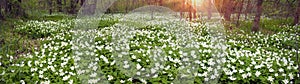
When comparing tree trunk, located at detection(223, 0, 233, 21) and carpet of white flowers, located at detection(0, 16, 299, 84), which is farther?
tree trunk, located at detection(223, 0, 233, 21)

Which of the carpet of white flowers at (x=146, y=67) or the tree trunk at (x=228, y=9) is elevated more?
the carpet of white flowers at (x=146, y=67)

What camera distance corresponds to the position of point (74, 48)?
880cm

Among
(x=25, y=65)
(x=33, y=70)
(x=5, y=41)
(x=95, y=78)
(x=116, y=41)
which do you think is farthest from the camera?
(x=5, y=41)

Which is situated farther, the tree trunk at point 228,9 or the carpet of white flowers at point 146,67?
the tree trunk at point 228,9

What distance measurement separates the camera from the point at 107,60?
7172 mm

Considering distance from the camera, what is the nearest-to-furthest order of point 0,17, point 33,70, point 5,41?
point 33,70 < point 5,41 < point 0,17

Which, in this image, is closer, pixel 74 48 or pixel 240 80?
pixel 240 80

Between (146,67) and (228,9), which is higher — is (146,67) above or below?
above

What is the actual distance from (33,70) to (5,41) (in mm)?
5427

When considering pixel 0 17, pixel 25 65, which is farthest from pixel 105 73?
pixel 0 17

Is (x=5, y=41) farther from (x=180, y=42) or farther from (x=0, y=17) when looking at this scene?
(x=0, y=17)

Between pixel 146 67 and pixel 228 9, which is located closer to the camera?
pixel 146 67

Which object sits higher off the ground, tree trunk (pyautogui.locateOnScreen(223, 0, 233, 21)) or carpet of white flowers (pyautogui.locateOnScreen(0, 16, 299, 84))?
carpet of white flowers (pyautogui.locateOnScreen(0, 16, 299, 84))

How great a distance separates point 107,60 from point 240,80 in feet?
10.5
